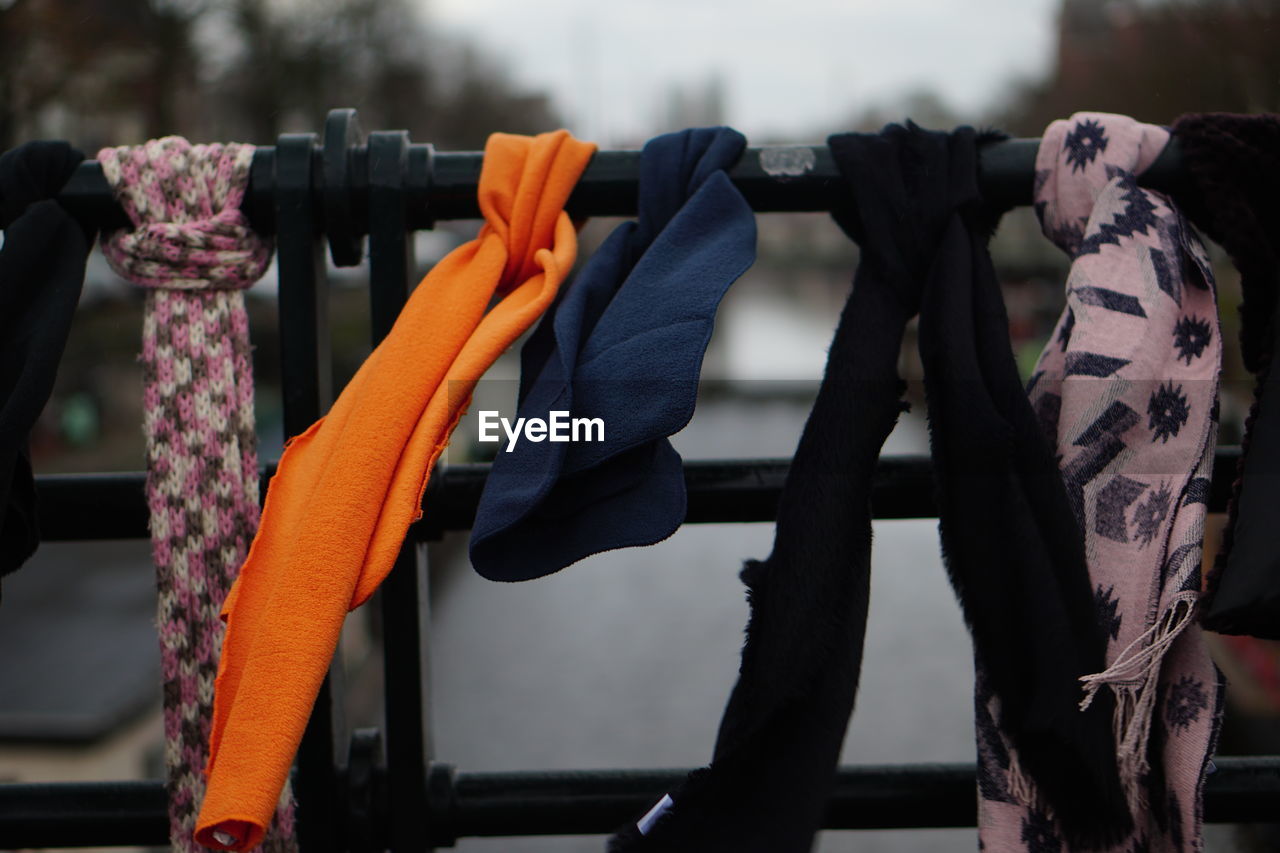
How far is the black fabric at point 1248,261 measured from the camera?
0.82 metres

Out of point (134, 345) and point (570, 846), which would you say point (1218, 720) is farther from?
point (134, 345)

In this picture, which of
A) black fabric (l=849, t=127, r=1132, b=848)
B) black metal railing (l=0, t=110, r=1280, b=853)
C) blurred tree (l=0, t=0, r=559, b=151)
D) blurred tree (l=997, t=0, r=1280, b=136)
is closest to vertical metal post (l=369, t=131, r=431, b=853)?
black metal railing (l=0, t=110, r=1280, b=853)

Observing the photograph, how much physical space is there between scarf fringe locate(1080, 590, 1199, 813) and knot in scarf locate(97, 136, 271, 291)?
76cm

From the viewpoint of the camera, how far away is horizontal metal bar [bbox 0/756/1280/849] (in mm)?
1000

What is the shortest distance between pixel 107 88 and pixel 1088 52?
49.9 ft

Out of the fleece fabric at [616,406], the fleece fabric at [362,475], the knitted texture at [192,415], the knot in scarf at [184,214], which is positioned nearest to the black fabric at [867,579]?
the fleece fabric at [616,406]

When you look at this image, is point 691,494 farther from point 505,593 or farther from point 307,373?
point 505,593

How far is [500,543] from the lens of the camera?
80 cm

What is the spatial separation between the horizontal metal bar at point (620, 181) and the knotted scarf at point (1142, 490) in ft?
0.25

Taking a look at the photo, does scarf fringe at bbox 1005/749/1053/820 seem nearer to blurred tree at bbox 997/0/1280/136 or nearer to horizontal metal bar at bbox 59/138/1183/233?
horizontal metal bar at bbox 59/138/1183/233

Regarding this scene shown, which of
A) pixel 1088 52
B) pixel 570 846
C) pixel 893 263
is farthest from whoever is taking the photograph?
pixel 1088 52

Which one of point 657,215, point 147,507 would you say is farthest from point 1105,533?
point 147,507

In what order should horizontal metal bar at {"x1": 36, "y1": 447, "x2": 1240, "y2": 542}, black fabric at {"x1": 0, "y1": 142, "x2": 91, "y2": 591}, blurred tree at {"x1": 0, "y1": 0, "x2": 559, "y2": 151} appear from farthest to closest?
blurred tree at {"x1": 0, "y1": 0, "x2": 559, "y2": 151}
horizontal metal bar at {"x1": 36, "y1": 447, "x2": 1240, "y2": 542}
black fabric at {"x1": 0, "y1": 142, "x2": 91, "y2": 591}

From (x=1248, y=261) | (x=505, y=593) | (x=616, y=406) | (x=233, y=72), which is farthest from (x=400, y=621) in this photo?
(x=233, y=72)
